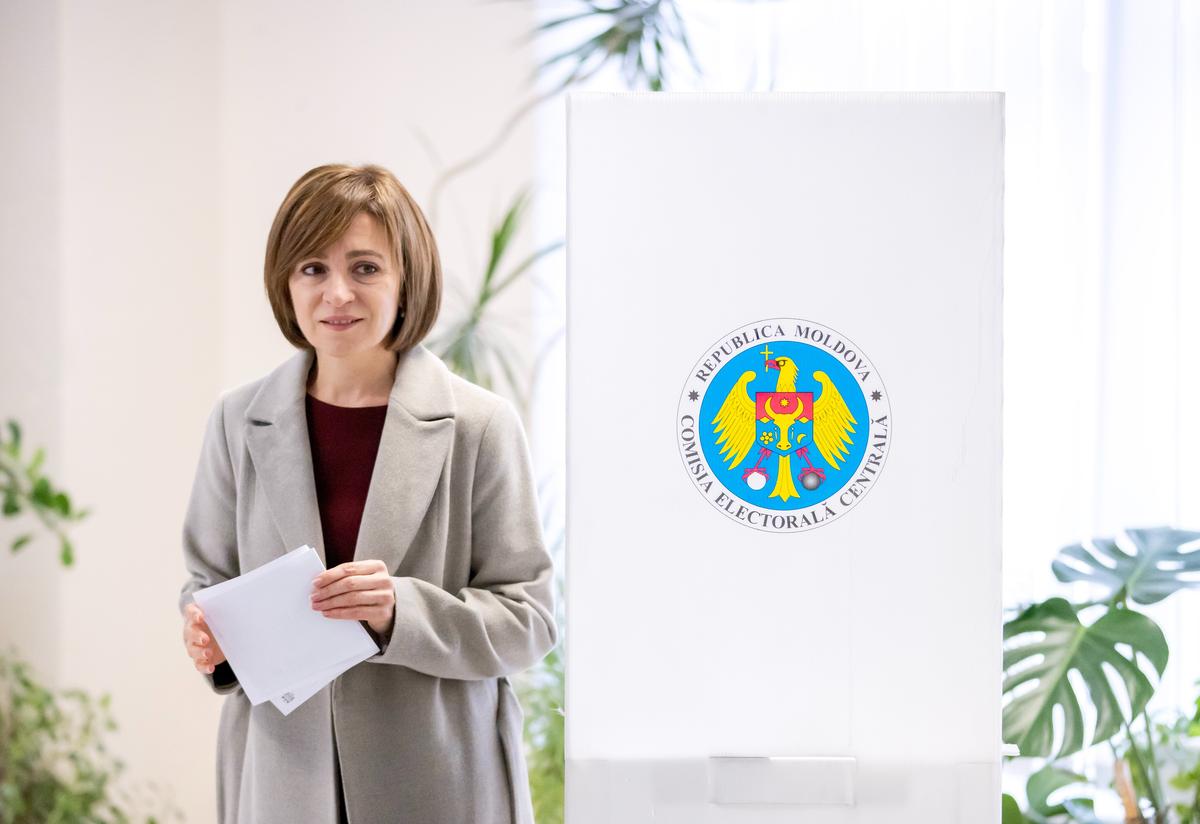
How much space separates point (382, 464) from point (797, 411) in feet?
1.63

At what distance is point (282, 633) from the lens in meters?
1.24

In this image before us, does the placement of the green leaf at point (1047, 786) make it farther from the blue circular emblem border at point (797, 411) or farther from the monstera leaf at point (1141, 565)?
the blue circular emblem border at point (797, 411)

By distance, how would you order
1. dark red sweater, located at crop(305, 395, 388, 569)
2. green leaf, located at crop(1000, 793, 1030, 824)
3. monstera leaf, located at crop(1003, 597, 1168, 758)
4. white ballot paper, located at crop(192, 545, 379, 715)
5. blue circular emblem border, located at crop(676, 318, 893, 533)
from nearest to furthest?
blue circular emblem border, located at crop(676, 318, 893, 533)
white ballot paper, located at crop(192, 545, 379, 715)
dark red sweater, located at crop(305, 395, 388, 569)
monstera leaf, located at crop(1003, 597, 1168, 758)
green leaf, located at crop(1000, 793, 1030, 824)

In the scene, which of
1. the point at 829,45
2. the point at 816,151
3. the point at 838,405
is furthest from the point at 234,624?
the point at 829,45

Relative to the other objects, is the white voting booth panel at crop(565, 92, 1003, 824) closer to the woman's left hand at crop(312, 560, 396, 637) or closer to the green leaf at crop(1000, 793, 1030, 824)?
the woman's left hand at crop(312, 560, 396, 637)

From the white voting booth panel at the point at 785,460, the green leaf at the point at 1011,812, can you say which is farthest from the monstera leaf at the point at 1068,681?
the white voting booth panel at the point at 785,460

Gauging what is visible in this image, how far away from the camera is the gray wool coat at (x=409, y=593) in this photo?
1.28 metres

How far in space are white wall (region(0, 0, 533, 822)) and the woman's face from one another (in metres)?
1.15

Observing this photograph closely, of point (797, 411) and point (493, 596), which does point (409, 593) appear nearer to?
Result: point (493, 596)

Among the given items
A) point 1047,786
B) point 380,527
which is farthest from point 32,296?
point 1047,786

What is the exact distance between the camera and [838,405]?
112 cm

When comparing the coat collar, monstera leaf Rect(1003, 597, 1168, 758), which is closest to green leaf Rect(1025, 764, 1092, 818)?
monstera leaf Rect(1003, 597, 1168, 758)

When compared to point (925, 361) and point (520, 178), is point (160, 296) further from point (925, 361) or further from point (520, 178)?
point (925, 361)

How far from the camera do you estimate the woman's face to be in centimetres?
128
